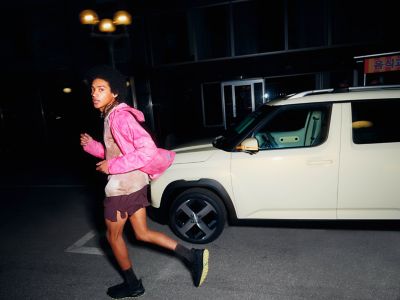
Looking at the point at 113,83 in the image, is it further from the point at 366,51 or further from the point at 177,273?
the point at 366,51

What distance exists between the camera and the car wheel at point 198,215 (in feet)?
12.4

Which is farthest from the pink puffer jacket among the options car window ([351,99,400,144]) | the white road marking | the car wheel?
car window ([351,99,400,144])

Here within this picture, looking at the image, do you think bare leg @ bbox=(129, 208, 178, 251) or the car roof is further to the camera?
the car roof

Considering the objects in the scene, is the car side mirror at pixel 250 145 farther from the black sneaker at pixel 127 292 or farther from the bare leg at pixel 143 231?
the black sneaker at pixel 127 292

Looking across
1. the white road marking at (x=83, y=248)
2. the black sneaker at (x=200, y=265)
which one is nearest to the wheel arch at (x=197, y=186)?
the black sneaker at (x=200, y=265)

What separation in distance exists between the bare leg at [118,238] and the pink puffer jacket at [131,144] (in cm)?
49

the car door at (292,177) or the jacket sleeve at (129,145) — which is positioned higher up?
the jacket sleeve at (129,145)

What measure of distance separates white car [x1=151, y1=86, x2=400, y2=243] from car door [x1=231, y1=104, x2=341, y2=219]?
0.01 m

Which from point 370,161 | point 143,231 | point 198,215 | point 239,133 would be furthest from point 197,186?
point 370,161

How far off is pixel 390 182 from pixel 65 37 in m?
16.0

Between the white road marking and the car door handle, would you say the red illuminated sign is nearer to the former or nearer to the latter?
the car door handle

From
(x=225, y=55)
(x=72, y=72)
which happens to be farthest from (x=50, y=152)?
(x=225, y=55)

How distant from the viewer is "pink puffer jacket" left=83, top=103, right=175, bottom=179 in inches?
93.7

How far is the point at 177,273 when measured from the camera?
3295 millimetres
